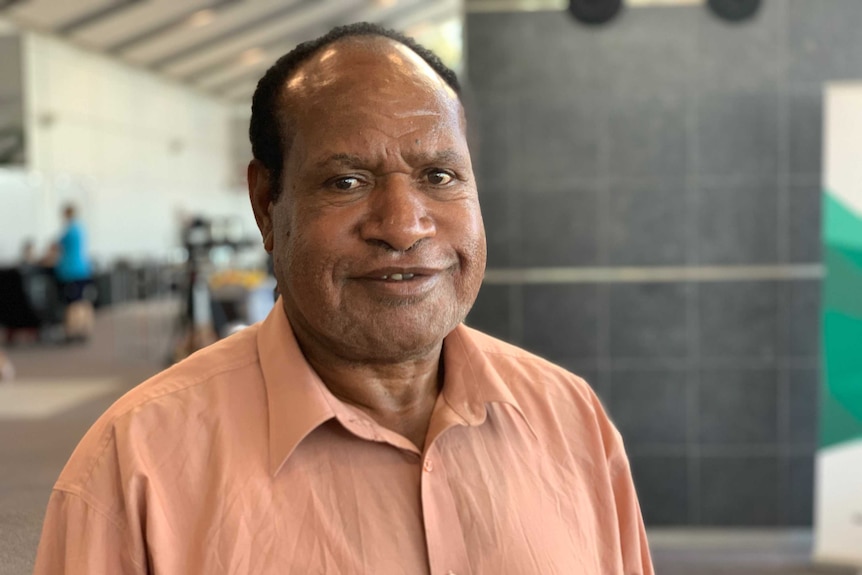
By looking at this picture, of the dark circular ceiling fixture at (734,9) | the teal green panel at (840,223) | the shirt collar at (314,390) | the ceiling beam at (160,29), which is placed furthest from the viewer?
the ceiling beam at (160,29)

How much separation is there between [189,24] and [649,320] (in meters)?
11.4

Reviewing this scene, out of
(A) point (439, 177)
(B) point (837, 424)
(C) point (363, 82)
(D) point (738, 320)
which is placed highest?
(C) point (363, 82)

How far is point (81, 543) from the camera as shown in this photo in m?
0.92

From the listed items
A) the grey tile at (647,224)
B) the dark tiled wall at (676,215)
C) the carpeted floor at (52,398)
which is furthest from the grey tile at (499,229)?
the carpeted floor at (52,398)

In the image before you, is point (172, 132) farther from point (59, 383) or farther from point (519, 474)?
point (519, 474)

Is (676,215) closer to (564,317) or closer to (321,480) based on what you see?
(564,317)

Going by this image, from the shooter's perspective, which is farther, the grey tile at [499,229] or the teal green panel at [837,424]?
the grey tile at [499,229]

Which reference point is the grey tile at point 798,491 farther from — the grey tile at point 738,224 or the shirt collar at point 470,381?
the shirt collar at point 470,381

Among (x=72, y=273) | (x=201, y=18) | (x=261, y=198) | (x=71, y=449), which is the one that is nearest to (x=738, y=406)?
(x=71, y=449)

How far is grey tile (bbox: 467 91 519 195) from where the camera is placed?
15.0 ft

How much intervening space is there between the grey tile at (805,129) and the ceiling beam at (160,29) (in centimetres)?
1042

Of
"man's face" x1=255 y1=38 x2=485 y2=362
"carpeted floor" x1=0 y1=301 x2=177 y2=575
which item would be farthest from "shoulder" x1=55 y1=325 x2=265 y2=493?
"carpeted floor" x1=0 y1=301 x2=177 y2=575

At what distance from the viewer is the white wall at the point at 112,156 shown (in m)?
13.8

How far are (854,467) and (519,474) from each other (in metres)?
3.54
